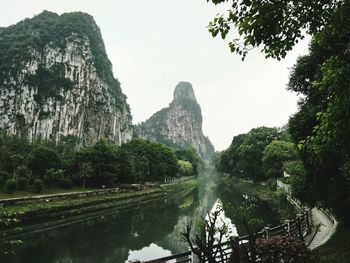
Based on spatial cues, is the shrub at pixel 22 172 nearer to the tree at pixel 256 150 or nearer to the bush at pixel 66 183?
the bush at pixel 66 183

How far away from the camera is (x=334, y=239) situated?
43.9ft

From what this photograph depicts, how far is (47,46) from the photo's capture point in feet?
399

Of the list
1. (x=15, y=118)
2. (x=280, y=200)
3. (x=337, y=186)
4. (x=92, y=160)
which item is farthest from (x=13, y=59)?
(x=337, y=186)

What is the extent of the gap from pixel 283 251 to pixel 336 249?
5.56 meters

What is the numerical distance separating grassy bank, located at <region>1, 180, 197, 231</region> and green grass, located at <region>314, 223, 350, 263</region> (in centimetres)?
1868

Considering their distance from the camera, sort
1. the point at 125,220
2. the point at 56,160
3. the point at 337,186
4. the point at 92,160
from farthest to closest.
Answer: the point at 92,160 → the point at 56,160 → the point at 125,220 → the point at 337,186

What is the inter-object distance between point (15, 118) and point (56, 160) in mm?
62294

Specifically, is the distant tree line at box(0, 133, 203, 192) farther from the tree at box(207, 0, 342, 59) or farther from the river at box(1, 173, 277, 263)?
the tree at box(207, 0, 342, 59)

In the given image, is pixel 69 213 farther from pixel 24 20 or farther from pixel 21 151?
pixel 24 20

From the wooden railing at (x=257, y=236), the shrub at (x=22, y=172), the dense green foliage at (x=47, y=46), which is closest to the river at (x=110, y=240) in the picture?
the wooden railing at (x=257, y=236)

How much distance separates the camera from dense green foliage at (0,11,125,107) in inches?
4195

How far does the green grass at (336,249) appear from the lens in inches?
386

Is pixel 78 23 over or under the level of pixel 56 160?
over

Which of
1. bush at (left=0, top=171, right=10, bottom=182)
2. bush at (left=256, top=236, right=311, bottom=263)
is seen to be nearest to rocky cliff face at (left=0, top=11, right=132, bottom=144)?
bush at (left=0, top=171, right=10, bottom=182)
